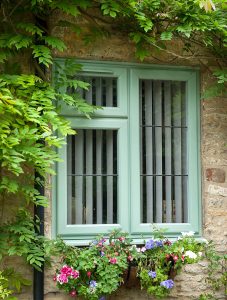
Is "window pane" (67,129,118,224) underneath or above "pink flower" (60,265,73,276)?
above

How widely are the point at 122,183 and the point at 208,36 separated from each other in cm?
151

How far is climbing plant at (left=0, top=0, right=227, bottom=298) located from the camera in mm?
4480

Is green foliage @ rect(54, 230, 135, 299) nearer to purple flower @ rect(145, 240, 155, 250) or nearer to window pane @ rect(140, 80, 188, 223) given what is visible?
purple flower @ rect(145, 240, 155, 250)

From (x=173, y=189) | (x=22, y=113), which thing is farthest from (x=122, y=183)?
(x=22, y=113)

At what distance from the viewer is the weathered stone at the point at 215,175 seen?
5.40 meters

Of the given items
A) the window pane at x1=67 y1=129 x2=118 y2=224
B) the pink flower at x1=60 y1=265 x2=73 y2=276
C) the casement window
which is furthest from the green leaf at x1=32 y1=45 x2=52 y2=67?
the pink flower at x1=60 y1=265 x2=73 y2=276

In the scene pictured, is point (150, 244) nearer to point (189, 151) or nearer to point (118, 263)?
point (118, 263)

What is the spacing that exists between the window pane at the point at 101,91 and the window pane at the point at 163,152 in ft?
0.90

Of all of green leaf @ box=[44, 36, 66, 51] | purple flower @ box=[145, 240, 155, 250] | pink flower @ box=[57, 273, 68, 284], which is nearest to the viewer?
pink flower @ box=[57, 273, 68, 284]

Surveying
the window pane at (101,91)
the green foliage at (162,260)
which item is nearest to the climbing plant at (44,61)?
the window pane at (101,91)

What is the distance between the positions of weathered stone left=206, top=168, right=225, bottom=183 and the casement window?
11 centimetres

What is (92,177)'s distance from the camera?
5.26 meters

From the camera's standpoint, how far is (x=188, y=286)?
5.26m

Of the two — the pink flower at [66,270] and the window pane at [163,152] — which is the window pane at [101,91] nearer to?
the window pane at [163,152]
